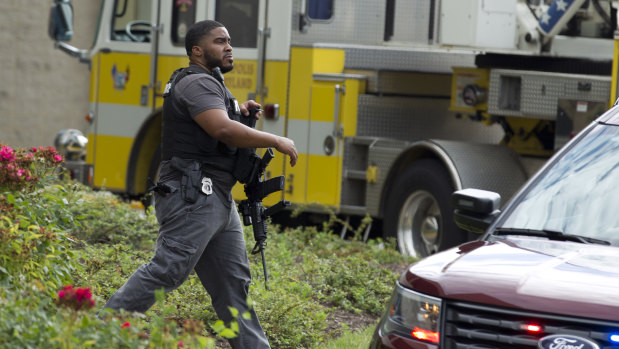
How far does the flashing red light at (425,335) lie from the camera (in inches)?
170

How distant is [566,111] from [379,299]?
2332 millimetres

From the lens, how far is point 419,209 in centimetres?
1034

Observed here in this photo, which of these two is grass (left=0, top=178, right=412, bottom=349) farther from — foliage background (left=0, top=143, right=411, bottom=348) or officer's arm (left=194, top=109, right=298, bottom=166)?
officer's arm (left=194, top=109, right=298, bottom=166)

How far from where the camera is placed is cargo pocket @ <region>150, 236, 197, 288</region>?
17.6 ft

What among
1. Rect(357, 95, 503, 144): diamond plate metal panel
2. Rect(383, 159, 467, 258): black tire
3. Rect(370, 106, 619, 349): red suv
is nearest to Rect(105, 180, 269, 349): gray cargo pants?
Rect(370, 106, 619, 349): red suv

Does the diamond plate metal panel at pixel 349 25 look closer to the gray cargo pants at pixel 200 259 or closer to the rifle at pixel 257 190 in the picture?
the rifle at pixel 257 190

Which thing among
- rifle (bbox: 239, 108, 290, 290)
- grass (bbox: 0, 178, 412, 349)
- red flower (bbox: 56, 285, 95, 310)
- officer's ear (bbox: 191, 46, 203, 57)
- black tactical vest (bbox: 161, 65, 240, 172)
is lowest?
grass (bbox: 0, 178, 412, 349)

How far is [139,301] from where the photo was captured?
5367mm

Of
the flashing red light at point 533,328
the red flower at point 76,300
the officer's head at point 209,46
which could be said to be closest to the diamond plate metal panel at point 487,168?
the officer's head at point 209,46

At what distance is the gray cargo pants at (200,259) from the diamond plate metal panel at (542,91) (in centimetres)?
427

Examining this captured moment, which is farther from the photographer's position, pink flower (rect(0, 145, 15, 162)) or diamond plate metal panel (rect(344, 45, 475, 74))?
diamond plate metal panel (rect(344, 45, 475, 74))

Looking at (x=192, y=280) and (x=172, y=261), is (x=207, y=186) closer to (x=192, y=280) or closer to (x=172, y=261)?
(x=172, y=261)

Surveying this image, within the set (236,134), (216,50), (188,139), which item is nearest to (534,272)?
(236,134)

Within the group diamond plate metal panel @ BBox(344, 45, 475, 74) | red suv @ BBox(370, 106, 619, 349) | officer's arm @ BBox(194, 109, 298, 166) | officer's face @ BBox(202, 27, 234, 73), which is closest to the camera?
red suv @ BBox(370, 106, 619, 349)
